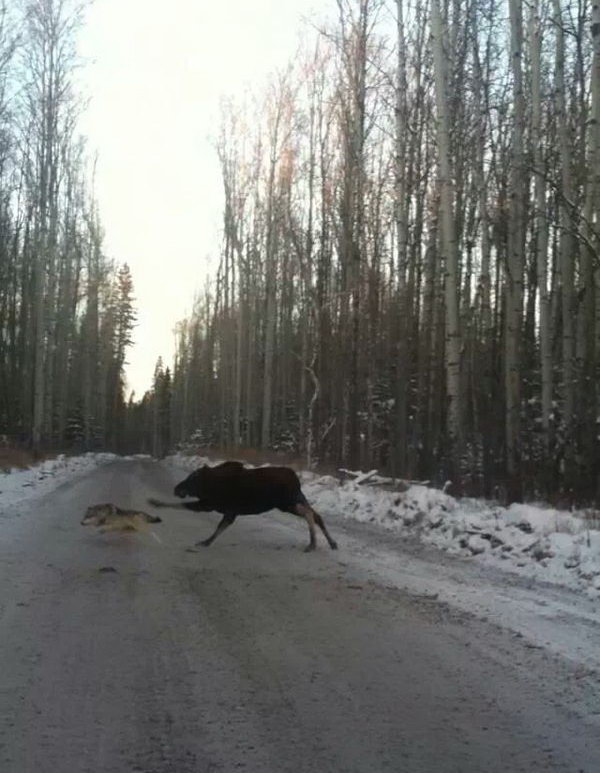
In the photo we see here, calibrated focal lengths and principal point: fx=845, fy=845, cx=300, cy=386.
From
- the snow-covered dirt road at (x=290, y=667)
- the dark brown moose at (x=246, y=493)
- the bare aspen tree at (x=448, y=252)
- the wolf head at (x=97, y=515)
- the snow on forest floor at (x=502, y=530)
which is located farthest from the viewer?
the bare aspen tree at (x=448, y=252)

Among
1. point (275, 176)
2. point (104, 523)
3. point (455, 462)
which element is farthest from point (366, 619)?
point (275, 176)

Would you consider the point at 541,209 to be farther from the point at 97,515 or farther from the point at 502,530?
the point at 97,515

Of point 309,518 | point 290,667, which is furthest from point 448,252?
point 290,667

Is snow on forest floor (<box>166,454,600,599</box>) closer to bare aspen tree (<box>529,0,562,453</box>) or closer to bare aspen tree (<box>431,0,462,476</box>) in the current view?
bare aspen tree (<box>431,0,462,476</box>)

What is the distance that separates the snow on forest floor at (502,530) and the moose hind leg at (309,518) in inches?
67.7

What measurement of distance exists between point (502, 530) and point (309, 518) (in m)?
2.41

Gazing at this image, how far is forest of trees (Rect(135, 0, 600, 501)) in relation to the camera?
15562 millimetres

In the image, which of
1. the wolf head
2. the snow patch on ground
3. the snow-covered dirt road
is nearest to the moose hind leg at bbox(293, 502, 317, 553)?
the snow-covered dirt road

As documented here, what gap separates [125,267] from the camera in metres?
88.1

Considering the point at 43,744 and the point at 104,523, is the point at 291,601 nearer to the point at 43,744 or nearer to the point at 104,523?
the point at 43,744

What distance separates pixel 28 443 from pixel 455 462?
23.1m

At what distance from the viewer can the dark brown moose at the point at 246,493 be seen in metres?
10.4

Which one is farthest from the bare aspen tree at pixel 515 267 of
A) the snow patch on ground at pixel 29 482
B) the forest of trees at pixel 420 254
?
the snow patch on ground at pixel 29 482

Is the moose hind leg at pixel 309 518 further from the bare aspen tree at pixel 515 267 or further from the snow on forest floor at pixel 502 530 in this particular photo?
the bare aspen tree at pixel 515 267
